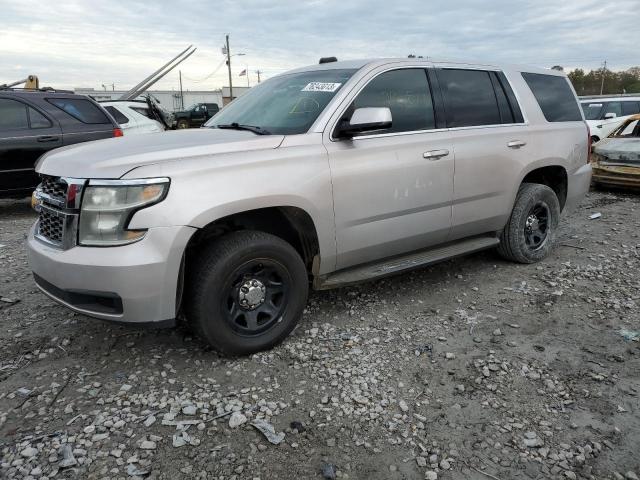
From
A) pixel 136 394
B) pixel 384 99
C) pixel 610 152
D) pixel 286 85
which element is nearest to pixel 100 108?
pixel 286 85

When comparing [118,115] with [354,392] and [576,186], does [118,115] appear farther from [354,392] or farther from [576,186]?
[354,392]

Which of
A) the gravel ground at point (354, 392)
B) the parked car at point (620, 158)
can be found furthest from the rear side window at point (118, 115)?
the parked car at point (620, 158)

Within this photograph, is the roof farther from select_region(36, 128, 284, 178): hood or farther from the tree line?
the tree line

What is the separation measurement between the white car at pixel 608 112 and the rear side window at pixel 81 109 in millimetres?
11397

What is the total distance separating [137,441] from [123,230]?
1065 mm

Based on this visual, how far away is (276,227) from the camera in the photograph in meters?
3.41

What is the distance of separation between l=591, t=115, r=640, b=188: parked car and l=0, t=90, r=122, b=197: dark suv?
8.17m

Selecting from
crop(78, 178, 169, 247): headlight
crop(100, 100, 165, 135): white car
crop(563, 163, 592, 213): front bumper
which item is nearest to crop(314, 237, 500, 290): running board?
crop(563, 163, 592, 213): front bumper

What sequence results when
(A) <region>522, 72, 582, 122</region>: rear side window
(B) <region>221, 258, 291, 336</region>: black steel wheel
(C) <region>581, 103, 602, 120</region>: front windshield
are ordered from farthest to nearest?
(C) <region>581, 103, 602, 120</region>: front windshield
(A) <region>522, 72, 582, 122</region>: rear side window
(B) <region>221, 258, 291, 336</region>: black steel wheel

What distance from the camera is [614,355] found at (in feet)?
10.6

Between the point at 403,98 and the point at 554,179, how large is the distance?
2.29 metres

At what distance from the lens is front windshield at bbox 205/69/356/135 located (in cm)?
346

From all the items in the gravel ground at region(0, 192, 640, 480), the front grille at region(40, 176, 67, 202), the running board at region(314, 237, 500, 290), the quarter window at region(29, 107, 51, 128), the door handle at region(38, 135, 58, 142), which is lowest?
the gravel ground at region(0, 192, 640, 480)

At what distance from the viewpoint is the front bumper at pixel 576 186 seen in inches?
201
